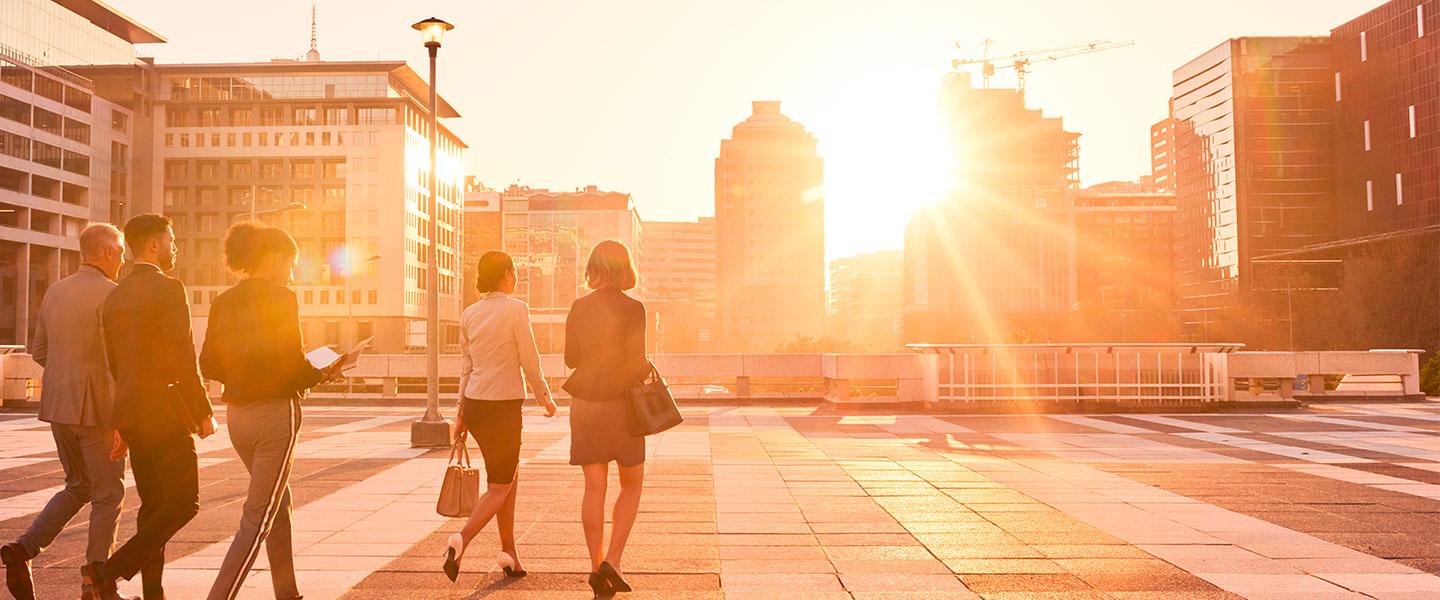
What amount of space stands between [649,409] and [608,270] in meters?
0.79

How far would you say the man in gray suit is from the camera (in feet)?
16.9

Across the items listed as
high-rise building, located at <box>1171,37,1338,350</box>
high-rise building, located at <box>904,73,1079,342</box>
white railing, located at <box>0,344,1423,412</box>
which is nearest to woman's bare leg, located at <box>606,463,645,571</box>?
white railing, located at <box>0,344,1423,412</box>

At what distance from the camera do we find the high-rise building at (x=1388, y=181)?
81.2 meters

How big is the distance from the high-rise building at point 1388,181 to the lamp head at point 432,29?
8245 cm

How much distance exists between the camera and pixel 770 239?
601 ft

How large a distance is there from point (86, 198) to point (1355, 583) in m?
93.5

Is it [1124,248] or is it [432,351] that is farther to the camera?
[1124,248]

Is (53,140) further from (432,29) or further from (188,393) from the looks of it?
(188,393)

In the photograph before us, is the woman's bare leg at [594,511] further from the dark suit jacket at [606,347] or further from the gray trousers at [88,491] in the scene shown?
the gray trousers at [88,491]

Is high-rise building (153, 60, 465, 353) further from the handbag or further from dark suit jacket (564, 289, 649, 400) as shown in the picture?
the handbag

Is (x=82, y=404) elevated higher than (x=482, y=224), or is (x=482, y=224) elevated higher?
(x=482, y=224)

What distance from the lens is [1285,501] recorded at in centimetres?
898

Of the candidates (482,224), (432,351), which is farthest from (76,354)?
(482,224)

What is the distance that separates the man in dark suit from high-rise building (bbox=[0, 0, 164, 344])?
258ft
